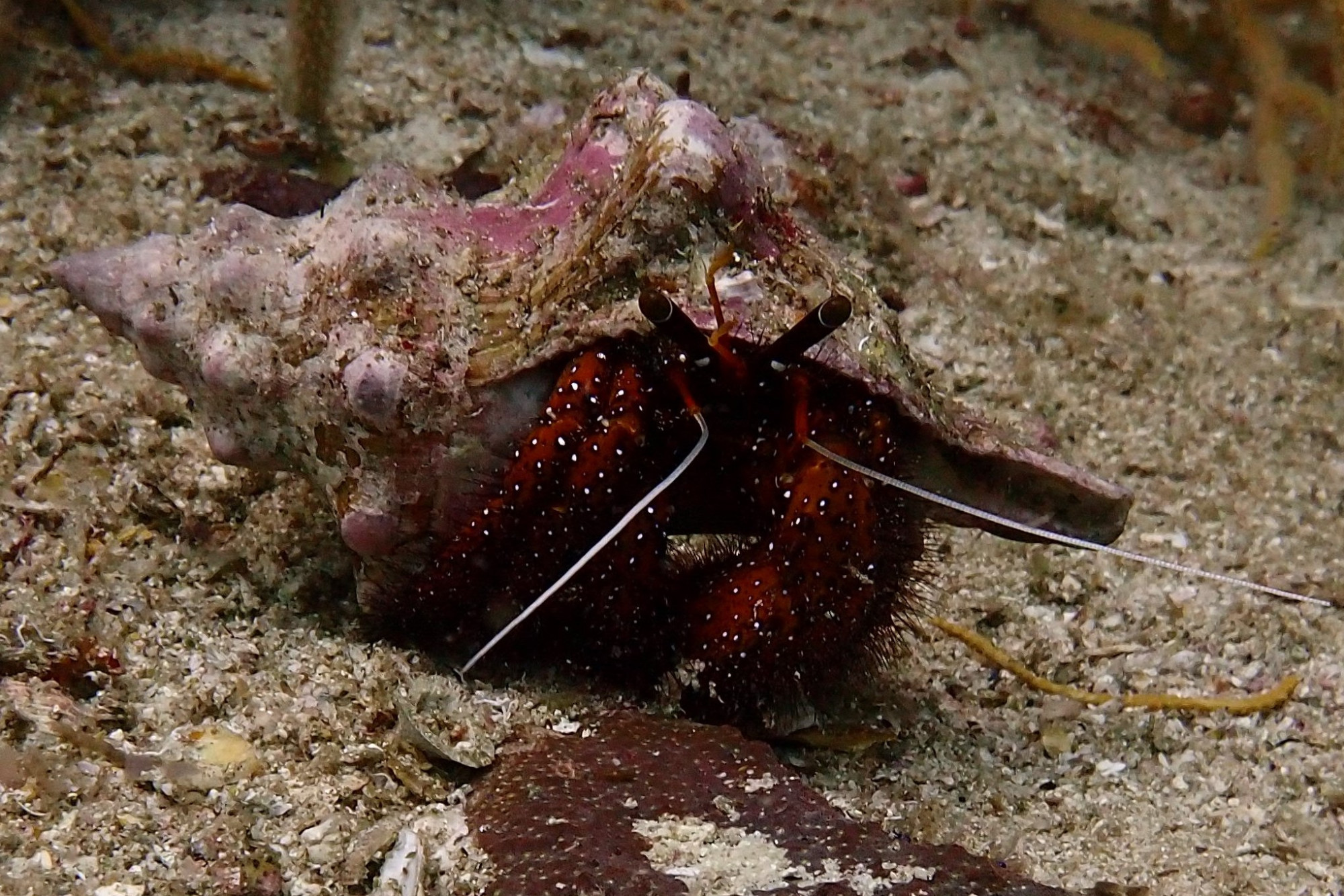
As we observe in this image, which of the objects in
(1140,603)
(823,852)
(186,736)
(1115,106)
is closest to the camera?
(823,852)

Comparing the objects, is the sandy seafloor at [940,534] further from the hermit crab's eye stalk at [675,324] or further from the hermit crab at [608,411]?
the hermit crab's eye stalk at [675,324]

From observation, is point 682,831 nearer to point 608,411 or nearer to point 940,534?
point 608,411

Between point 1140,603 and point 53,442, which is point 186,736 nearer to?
point 53,442

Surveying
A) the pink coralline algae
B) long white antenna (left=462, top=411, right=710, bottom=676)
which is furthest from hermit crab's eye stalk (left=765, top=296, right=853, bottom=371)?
the pink coralline algae

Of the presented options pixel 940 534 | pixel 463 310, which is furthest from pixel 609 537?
pixel 940 534

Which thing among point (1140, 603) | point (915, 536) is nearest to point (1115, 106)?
point (1140, 603)

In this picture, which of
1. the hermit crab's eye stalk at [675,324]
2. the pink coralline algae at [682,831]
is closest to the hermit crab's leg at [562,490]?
the hermit crab's eye stalk at [675,324]

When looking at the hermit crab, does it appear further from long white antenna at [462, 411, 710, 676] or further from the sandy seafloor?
the sandy seafloor
